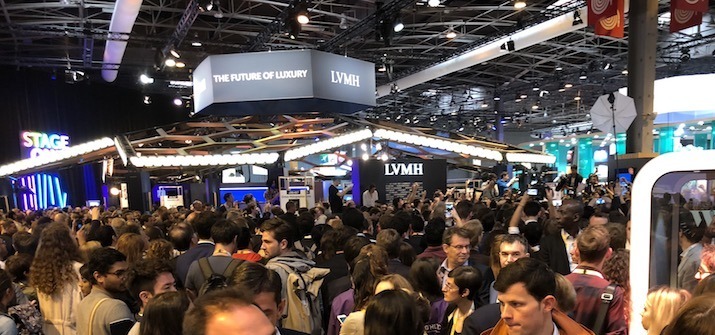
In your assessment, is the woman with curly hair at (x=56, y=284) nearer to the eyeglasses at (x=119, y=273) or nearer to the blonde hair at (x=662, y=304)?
the eyeglasses at (x=119, y=273)

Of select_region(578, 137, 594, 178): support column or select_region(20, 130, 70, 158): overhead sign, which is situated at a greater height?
select_region(20, 130, 70, 158): overhead sign

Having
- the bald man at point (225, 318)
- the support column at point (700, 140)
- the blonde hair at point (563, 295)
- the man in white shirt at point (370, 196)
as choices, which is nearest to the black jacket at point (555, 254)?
the blonde hair at point (563, 295)

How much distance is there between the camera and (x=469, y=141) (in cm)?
1298

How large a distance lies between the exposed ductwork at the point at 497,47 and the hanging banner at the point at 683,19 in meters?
3.41

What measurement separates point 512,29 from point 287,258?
11.2 metres

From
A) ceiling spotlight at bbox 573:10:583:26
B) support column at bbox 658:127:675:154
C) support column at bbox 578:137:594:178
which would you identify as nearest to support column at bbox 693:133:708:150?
support column at bbox 658:127:675:154

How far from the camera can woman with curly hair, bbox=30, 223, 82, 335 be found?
307 cm

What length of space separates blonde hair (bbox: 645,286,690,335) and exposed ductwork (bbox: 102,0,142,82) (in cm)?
977

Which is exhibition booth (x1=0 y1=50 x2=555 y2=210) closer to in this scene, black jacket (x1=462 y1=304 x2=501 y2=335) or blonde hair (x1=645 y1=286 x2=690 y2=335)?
black jacket (x1=462 y1=304 x2=501 y2=335)

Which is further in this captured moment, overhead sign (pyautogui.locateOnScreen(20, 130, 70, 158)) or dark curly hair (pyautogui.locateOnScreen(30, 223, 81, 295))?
overhead sign (pyautogui.locateOnScreen(20, 130, 70, 158))

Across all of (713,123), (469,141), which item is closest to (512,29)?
(469,141)

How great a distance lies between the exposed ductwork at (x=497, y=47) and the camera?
11258 mm

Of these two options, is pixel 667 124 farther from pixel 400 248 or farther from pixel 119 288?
pixel 119 288

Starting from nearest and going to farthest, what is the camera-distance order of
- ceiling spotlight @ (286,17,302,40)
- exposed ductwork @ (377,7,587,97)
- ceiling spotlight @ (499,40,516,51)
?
1. ceiling spotlight @ (286,17,302,40)
2. exposed ductwork @ (377,7,587,97)
3. ceiling spotlight @ (499,40,516,51)
